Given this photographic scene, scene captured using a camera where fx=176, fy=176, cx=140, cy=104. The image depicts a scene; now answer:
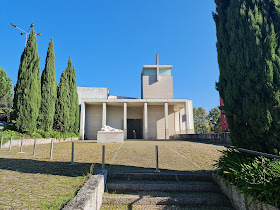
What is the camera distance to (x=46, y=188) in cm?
335

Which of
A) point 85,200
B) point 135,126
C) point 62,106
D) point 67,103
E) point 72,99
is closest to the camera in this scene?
point 85,200

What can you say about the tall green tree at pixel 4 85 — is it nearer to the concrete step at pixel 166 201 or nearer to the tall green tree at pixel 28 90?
the tall green tree at pixel 28 90

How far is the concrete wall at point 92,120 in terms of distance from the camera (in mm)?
31031

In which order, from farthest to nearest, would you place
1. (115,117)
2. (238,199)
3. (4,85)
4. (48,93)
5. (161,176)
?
(115,117) < (4,85) < (48,93) < (161,176) < (238,199)

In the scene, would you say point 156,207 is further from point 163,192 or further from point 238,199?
point 238,199

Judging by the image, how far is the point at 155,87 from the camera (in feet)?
111

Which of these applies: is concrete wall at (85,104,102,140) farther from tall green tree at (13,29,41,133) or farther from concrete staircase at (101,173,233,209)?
concrete staircase at (101,173,233,209)

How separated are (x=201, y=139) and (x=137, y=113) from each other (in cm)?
1654

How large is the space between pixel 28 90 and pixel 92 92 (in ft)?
62.9

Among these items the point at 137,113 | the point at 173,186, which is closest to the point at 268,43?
the point at 173,186

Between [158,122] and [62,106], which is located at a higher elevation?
[62,106]

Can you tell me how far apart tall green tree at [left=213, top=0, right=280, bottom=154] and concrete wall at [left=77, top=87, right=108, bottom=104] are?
2966 centimetres

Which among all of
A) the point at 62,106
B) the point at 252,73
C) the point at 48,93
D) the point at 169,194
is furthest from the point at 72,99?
the point at 252,73

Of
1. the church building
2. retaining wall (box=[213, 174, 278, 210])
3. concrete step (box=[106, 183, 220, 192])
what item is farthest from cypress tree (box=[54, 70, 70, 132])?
retaining wall (box=[213, 174, 278, 210])
